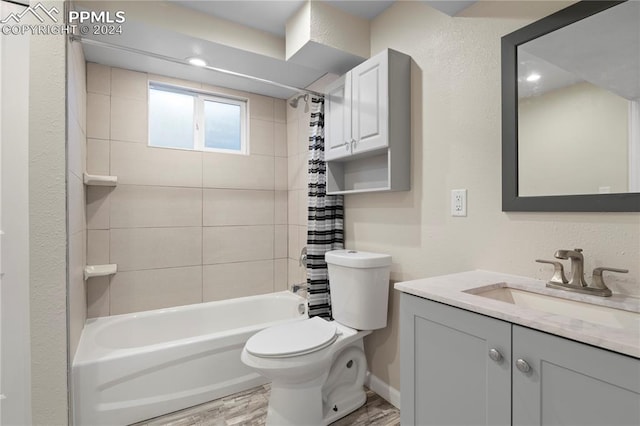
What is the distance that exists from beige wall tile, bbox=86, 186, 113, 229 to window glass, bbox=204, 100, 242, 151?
0.89 meters

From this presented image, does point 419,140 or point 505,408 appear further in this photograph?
point 419,140

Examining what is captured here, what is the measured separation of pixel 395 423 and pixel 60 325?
5.89 feet

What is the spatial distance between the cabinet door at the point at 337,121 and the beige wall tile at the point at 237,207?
102 centimetres

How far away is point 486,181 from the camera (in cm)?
146

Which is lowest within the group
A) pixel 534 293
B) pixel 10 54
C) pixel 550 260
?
pixel 534 293

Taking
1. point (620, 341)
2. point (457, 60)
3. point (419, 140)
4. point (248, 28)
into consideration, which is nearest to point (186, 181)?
point (248, 28)

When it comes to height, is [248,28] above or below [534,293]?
above

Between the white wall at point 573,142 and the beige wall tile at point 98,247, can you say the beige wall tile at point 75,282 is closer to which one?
the beige wall tile at point 98,247

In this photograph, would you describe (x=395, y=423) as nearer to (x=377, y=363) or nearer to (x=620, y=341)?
(x=377, y=363)

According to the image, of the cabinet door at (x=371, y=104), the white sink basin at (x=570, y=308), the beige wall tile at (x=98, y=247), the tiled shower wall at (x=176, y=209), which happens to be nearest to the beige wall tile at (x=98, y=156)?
the tiled shower wall at (x=176, y=209)

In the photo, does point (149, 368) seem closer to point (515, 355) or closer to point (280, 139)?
point (515, 355)

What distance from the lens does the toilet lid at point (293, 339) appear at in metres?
1.55

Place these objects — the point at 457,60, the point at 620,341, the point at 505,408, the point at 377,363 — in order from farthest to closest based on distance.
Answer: the point at 377,363, the point at 457,60, the point at 505,408, the point at 620,341

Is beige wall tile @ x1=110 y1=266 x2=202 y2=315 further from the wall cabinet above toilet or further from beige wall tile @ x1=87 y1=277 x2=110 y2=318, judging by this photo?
the wall cabinet above toilet
